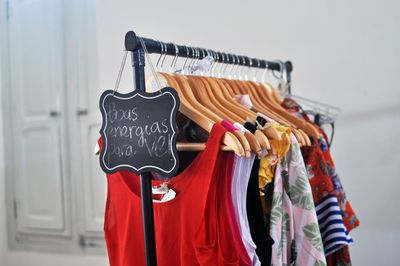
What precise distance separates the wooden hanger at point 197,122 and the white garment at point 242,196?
42mm

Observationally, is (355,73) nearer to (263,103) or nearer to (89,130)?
(263,103)

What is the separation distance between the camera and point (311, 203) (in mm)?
1066

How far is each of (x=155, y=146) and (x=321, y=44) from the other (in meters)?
1.24

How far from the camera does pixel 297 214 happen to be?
1.08 m

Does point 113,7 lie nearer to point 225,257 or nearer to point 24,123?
point 24,123

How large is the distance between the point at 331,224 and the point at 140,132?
0.59 meters

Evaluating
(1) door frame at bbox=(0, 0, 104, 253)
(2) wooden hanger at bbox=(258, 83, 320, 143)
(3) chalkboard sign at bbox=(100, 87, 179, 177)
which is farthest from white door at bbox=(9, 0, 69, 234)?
(3) chalkboard sign at bbox=(100, 87, 179, 177)

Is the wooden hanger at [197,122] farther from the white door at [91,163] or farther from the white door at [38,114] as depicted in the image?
the white door at [38,114]

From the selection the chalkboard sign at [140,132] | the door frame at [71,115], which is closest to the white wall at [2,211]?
the door frame at [71,115]

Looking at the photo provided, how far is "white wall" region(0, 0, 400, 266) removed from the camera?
1775mm

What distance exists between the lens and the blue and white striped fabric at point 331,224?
116 cm

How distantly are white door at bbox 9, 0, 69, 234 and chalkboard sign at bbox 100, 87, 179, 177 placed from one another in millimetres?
1612

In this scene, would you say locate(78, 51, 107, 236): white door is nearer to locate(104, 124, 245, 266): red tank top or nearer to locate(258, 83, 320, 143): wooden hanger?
locate(258, 83, 320, 143): wooden hanger

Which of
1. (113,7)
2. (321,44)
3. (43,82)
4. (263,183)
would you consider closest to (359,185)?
(321,44)
